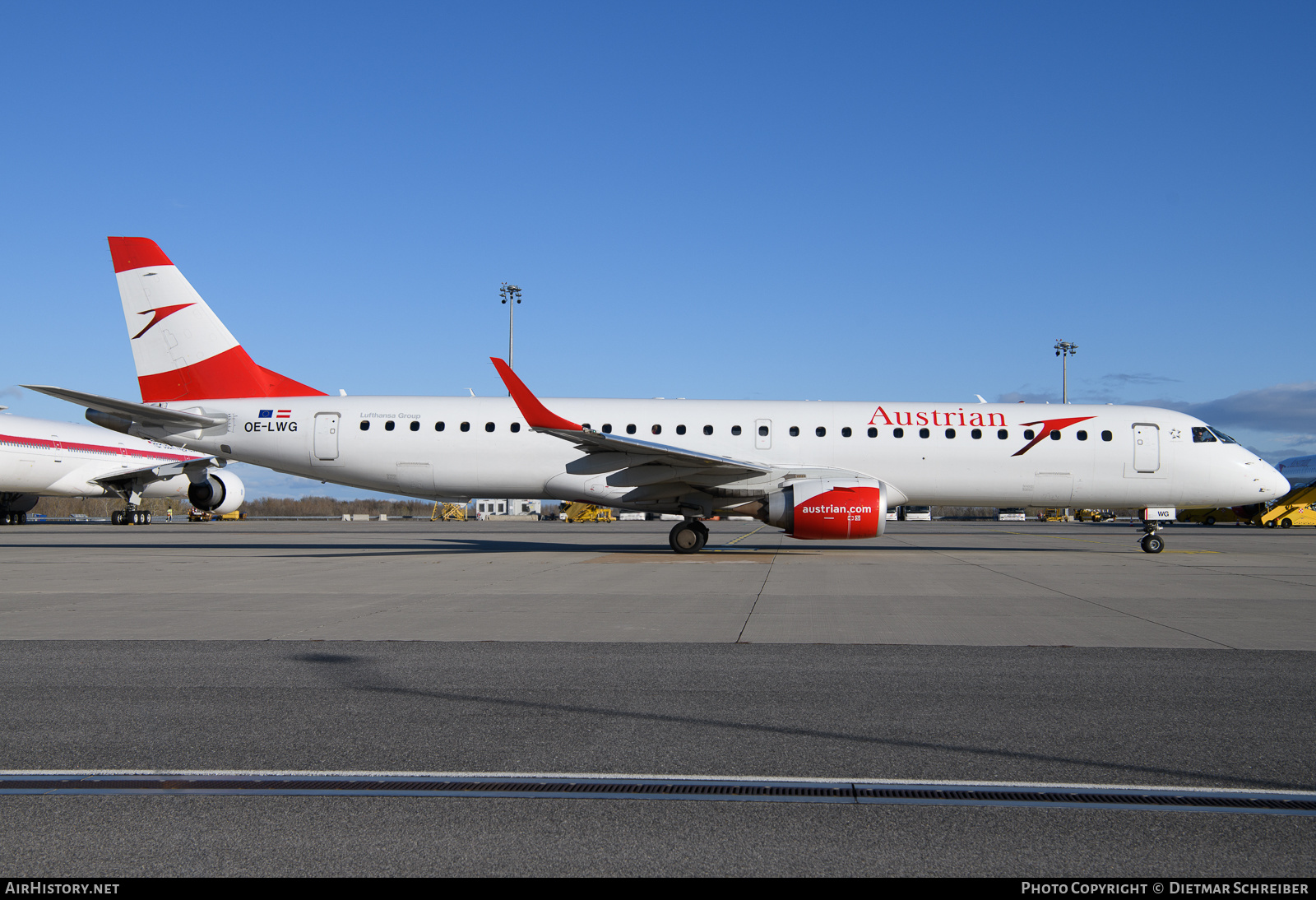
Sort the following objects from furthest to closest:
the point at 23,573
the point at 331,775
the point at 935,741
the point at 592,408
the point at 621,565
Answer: the point at 592,408 → the point at 621,565 → the point at 23,573 → the point at 935,741 → the point at 331,775

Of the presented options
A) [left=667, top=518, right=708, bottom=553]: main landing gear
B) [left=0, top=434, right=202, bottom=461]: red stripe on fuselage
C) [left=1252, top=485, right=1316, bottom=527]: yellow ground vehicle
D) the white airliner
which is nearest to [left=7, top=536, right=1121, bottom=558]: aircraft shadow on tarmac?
[left=667, top=518, right=708, bottom=553]: main landing gear

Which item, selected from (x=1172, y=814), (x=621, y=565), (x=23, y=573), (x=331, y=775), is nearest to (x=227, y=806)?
(x=331, y=775)

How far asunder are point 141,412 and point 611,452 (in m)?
10.3

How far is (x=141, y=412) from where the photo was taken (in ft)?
62.5

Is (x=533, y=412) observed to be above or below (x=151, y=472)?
above

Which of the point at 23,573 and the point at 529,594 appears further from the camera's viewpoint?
the point at 23,573

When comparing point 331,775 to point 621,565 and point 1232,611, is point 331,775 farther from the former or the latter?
point 621,565

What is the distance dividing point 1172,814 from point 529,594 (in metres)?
8.77

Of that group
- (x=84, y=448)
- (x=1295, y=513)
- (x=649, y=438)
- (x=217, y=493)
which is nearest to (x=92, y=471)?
(x=84, y=448)

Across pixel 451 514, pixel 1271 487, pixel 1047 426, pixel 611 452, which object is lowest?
pixel 451 514

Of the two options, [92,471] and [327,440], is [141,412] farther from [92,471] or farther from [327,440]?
[92,471]

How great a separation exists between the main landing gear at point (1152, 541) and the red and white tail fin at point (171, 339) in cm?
2048
